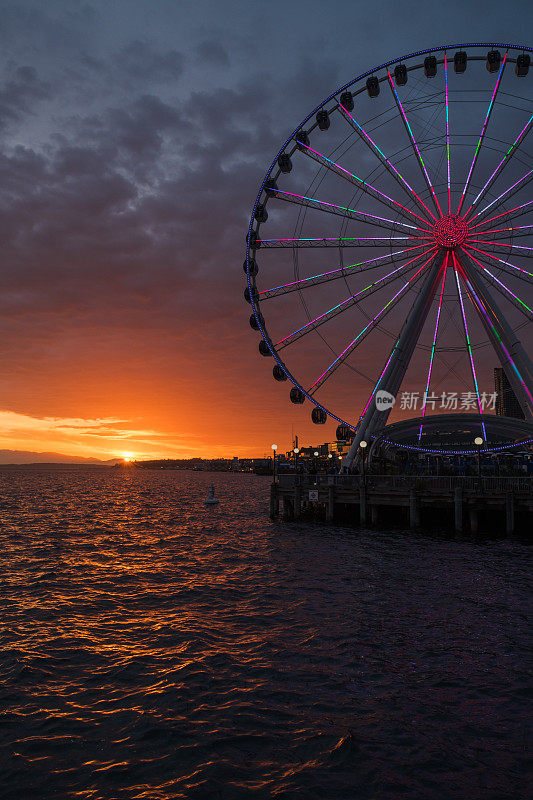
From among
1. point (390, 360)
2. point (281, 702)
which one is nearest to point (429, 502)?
point (390, 360)

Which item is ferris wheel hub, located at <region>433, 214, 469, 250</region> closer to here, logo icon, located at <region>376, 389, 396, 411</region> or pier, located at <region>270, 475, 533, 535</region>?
logo icon, located at <region>376, 389, 396, 411</region>

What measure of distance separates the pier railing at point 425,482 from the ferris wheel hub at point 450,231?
1491 cm

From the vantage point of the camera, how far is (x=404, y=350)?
36.2 meters

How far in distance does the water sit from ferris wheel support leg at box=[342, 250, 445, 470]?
46.1 feet

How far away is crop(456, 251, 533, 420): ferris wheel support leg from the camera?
33.1 meters

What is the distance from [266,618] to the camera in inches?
627

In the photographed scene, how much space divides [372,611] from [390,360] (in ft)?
73.2

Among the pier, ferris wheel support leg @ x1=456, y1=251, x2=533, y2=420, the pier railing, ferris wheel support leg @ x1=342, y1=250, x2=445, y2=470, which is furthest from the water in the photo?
ferris wheel support leg @ x1=342, y1=250, x2=445, y2=470

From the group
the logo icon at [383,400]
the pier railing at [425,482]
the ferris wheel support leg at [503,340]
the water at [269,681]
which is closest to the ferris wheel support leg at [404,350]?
the logo icon at [383,400]

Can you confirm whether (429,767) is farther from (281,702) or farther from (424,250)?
(424,250)

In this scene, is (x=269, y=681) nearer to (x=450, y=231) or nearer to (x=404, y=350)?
(x=404, y=350)

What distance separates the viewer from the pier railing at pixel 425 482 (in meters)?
30.1

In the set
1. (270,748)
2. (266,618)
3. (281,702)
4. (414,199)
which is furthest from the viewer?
(414,199)

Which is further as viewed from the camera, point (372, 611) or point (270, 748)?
point (372, 611)
